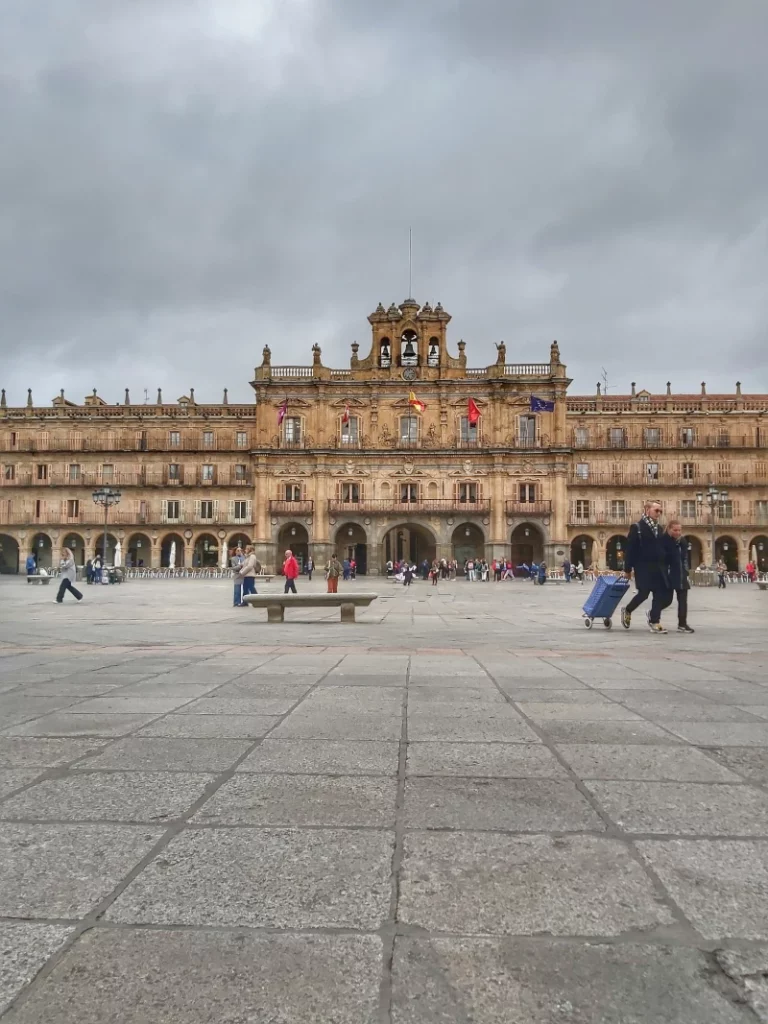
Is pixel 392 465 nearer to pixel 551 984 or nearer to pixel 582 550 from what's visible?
pixel 582 550

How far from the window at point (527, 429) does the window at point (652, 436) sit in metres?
9.17

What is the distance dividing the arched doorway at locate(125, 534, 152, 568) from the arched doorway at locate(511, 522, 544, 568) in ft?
80.7

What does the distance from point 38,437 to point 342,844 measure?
2106 inches

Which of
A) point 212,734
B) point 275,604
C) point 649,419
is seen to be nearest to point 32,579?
point 275,604

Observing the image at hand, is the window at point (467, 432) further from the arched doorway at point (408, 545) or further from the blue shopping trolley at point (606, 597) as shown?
the blue shopping trolley at point (606, 597)

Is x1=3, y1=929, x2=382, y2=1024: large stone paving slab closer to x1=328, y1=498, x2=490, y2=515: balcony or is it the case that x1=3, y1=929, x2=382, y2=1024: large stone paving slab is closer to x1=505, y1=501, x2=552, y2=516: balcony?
x1=328, y1=498, x2=490, y2=515: balcony

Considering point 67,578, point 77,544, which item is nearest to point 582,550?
point 77,544

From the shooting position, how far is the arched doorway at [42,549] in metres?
48.9

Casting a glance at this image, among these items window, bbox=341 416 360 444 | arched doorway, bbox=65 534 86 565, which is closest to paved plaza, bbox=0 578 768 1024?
window, bbox=341 416 360 444

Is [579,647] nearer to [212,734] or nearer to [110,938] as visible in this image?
[212,734]

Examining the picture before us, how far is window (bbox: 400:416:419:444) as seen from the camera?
142 feet

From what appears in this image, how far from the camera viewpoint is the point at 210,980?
1308 mm

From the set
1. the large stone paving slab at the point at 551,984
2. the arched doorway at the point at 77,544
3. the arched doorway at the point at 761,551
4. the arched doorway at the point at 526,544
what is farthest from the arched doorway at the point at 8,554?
the large stone paving slab at the point at 551,984

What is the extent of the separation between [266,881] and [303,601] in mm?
8657
